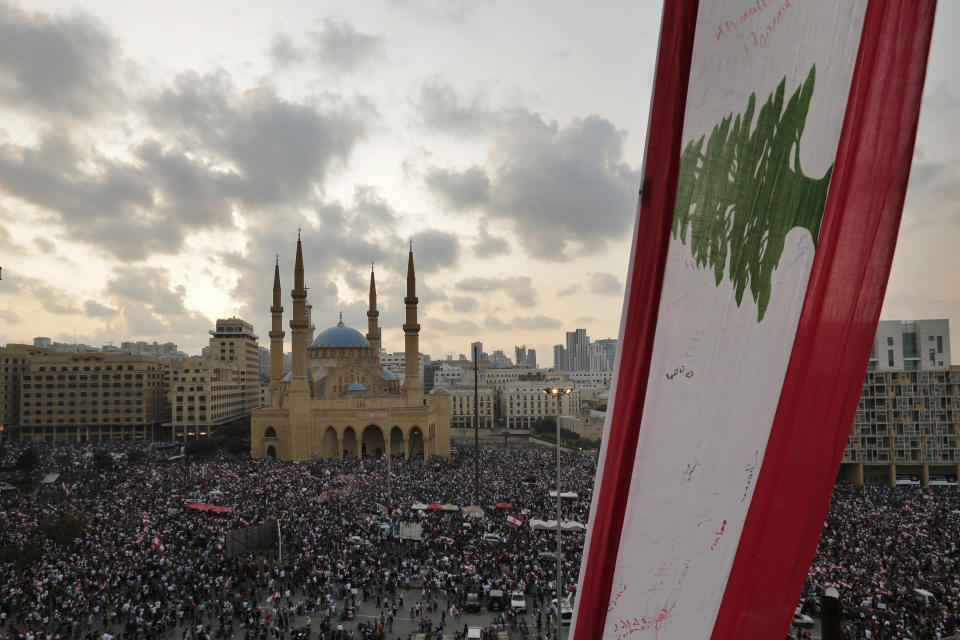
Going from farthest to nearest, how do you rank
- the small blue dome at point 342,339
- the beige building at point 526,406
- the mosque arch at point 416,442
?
the beige building at point 526,406
the small blue dome at point 342,339
the mosque arch at point 416,442

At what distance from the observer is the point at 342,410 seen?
4431 cm

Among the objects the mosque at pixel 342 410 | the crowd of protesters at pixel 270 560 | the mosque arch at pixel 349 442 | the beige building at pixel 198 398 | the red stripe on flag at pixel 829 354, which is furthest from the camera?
the beige building at pixel 198 398

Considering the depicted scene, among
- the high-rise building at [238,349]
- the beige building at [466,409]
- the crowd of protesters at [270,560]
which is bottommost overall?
the beige building at [466,409]

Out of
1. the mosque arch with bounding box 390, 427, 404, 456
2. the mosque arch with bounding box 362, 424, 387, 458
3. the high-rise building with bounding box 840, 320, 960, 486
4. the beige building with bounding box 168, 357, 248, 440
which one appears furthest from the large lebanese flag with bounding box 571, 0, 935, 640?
the beige building with bounding box 168, 357, 248, 440

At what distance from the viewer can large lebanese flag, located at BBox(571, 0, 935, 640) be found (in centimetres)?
225

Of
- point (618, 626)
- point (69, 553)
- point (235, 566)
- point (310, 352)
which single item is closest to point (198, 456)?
point (310, 352)

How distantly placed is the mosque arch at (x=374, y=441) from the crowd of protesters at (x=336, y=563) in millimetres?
16492

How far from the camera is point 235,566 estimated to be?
60.0 ft

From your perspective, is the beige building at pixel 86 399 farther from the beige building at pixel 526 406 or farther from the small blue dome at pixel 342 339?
the beige building at pixel 526 406

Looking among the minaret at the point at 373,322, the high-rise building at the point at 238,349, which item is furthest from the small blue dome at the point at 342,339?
the high-rise building at the point at 238,349

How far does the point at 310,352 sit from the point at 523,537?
4044 cm

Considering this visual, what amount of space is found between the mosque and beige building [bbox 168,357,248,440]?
17.0m

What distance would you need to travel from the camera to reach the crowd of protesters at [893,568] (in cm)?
1388

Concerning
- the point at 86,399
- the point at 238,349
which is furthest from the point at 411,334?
the point at 238,349
